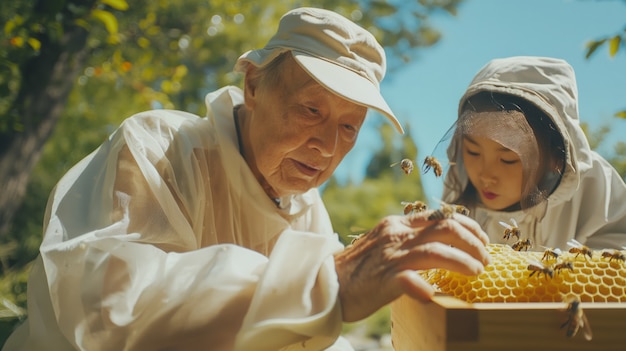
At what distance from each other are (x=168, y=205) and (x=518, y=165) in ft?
2.74

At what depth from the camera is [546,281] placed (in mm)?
1033

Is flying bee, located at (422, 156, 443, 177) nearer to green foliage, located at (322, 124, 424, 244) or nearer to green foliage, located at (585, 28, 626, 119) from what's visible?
green foliage, located at (585, 28, 626, 119)

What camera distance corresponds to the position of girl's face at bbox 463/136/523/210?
4.76ft

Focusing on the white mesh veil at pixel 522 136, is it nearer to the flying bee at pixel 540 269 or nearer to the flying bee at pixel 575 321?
the flying bee at pixel 540 269

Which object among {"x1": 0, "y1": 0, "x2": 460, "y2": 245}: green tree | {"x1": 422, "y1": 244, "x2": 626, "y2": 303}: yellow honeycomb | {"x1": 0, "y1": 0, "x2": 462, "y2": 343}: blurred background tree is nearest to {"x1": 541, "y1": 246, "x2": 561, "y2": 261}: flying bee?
{"x1": 422, "y1": 244, "x2": 626, "y2": 303}: yellow honeycomb

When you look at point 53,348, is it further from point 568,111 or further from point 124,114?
point 124,114

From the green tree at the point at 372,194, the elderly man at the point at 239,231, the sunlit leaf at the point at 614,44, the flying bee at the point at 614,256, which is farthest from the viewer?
the green tree at the point at 372,194

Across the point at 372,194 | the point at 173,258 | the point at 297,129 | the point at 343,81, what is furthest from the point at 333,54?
the point at 372,194

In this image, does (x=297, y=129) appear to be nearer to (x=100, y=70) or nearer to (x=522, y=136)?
(x=522, y=136)

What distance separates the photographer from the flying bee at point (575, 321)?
2.83 ft

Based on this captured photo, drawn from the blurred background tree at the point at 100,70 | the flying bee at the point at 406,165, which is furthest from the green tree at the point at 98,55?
the flying bee at the point at 406,165

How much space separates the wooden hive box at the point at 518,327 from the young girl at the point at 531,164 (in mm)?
444

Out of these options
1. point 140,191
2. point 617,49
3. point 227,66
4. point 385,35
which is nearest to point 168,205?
point 140,191

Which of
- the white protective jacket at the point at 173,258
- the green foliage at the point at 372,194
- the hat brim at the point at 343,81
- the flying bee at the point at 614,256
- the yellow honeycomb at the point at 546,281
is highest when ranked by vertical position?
the hat brim at the point at 343,81
